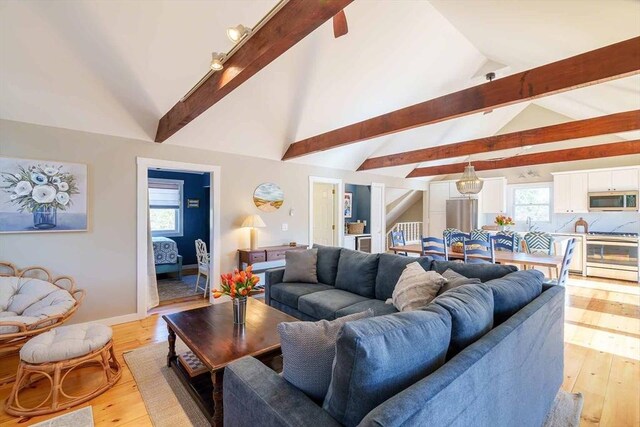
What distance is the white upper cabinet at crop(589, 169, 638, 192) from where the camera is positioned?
5.75 m

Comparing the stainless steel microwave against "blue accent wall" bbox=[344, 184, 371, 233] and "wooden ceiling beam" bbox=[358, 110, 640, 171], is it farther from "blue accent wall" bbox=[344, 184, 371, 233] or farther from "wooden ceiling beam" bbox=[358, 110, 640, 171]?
"blue accent wall" bbox=[344, 184, 371, 233]

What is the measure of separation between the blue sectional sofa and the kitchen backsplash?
596 centimetres

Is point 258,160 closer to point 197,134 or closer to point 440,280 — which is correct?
point 197,134

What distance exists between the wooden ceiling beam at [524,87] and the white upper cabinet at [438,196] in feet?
17.1

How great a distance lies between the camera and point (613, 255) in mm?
5703

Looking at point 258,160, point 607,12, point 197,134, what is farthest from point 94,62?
point 607,12

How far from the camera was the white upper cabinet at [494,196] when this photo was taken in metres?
7.57

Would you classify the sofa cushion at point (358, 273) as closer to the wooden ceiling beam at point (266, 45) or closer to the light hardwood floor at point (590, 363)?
the light hardwood floor at point (590, 363)

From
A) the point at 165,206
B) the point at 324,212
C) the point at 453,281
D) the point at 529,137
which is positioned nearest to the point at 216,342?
the point at 453,281

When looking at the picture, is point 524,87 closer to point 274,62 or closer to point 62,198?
point 274,62

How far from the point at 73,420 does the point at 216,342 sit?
3.36 feet

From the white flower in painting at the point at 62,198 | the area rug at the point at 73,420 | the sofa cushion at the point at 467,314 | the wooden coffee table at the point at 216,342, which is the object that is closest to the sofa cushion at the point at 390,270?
the wooden coffee table at the point at 216,342

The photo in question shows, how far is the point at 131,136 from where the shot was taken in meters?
3.73

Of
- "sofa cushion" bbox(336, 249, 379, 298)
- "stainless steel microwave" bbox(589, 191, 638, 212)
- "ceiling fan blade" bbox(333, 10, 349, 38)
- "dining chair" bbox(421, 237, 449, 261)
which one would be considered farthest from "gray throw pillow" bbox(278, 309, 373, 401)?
"stainless steel microwave" bbox(589, 191, 638, 212)
